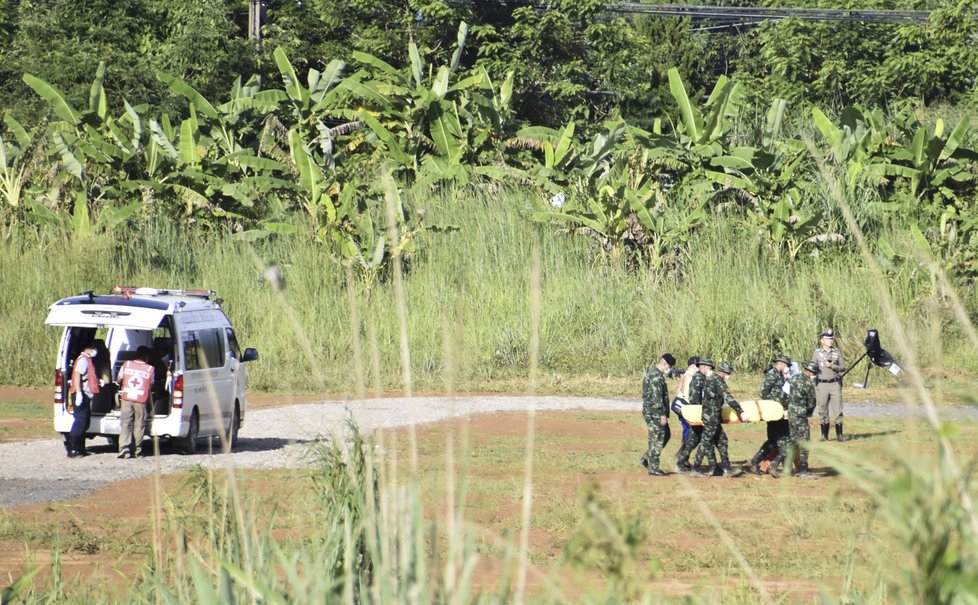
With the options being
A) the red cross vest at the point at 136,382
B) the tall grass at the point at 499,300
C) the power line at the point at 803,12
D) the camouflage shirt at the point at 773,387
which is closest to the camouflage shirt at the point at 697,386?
the camouflage shirt at the point at 773,387

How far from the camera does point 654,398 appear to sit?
49.0ft

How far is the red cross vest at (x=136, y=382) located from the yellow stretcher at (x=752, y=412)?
6.18 metres

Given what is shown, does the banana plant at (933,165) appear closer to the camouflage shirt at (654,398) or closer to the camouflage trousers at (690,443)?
the camouflage trousers at (690,443)

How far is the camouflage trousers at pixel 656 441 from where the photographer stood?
1488 centimetres

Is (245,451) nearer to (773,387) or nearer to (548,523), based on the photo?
(548,523)

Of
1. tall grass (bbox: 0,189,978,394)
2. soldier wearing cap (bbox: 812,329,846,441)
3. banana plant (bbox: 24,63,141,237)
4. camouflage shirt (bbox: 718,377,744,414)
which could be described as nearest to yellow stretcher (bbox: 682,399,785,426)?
camouflage shirt (bbox: 718,377,744,414)

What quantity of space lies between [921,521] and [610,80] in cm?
3611

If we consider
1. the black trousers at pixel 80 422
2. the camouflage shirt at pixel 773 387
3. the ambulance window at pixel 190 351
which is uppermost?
the ambulance window at pixel 190 351

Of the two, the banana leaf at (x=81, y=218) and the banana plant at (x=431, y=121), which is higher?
the banana plant at (x=431, y=121)

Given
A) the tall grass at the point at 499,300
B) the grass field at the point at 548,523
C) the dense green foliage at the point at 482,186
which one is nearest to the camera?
the grass field at the point at 548,523

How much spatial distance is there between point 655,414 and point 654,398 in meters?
0.20

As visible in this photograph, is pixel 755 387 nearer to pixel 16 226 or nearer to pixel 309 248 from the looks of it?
pixel 309 248

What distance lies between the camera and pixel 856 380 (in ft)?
82.6

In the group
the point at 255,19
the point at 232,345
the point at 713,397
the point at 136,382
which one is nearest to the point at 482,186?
the point at 255,19
